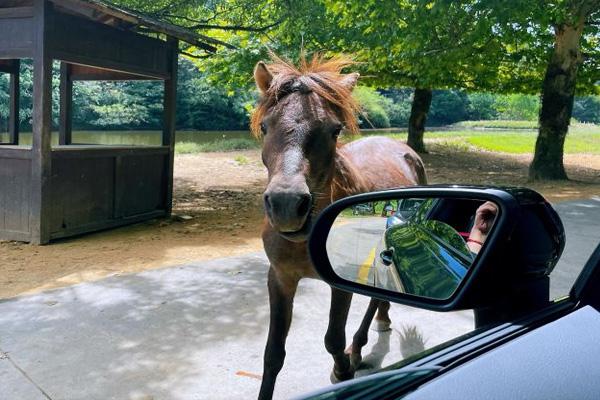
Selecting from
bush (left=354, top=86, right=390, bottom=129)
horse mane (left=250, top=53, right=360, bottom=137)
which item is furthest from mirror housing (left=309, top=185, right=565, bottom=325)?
bush (left=354, top=86, right=390, bottom=129)

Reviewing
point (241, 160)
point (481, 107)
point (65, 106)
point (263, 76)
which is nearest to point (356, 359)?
point (263, 76)

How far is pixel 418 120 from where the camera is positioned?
20531 millimetres

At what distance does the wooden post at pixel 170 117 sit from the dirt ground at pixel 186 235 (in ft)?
A: 1.56

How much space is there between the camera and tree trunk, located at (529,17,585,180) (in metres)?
13.3

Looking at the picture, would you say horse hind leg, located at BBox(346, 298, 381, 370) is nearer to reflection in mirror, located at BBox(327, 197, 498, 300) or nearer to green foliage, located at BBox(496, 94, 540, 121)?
reflection in mirror, located at BBox(327, 197, 498, 300)

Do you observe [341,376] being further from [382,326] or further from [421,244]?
[421,244]

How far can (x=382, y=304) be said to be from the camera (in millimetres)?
4289

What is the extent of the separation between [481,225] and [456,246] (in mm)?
81

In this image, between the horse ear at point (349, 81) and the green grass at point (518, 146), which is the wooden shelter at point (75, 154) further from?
the green grass at point (518, 146)

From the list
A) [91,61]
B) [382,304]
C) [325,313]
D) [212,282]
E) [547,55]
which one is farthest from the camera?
[547,55]

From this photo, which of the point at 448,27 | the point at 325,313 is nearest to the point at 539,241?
the point at 325,313

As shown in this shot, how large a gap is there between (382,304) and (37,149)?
5344mm

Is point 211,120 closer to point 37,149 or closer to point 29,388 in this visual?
point 37,149

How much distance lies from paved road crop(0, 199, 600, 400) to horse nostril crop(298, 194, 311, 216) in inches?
40.6
